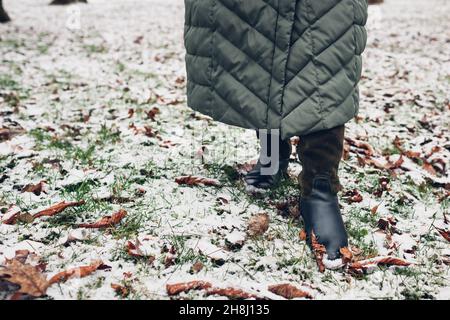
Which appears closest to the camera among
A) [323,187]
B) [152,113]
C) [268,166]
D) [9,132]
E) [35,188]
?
[323,187]

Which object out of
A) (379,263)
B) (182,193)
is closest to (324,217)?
(379,263)

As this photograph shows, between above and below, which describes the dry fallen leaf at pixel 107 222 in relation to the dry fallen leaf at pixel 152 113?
above

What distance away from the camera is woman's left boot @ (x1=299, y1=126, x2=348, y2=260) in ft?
5.83

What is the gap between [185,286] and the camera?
158 centimetres

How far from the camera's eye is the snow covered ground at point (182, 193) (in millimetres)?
1686

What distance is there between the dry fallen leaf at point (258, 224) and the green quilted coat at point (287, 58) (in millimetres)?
536

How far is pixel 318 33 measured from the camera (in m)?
1.60

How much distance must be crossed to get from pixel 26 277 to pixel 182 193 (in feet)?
3.12

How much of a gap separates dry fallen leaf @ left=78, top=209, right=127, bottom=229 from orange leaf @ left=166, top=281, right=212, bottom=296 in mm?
539

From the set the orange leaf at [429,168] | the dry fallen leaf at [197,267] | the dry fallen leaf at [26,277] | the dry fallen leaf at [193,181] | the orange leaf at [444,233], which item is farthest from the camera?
the orange leaf at [429,168]

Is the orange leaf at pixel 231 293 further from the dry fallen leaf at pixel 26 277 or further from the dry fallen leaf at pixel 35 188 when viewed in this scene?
the dry fallen leaf at pixel 35 188

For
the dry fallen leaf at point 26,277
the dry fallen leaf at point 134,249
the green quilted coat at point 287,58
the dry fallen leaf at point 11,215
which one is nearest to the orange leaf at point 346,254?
the green quilted coat at point 287,58

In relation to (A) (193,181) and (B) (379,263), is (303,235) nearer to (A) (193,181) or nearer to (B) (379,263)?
(B) (379,263)

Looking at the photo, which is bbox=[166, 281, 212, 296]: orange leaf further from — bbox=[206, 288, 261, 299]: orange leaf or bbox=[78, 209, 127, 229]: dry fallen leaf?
bbox=[78, 209, 127, 229]: dry fallen leaf
